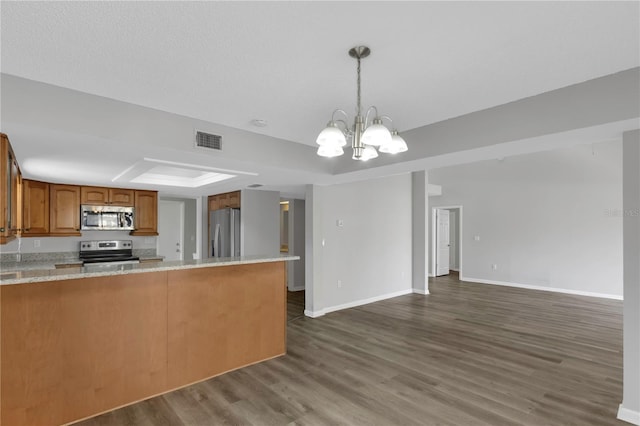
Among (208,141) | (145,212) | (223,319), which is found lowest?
(223,319)

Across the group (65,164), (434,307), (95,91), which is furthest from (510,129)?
(65,164)

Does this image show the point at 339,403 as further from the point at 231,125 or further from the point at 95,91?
the point at 95,91

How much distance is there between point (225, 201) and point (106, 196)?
1.98 meters

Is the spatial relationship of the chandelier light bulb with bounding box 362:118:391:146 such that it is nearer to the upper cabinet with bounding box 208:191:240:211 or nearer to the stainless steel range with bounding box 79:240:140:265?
the upper cabinet with bounding box 208:191:240:211

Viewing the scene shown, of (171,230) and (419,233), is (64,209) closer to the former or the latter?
(171,230)

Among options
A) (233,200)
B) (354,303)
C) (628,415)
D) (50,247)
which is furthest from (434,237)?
(50,247)

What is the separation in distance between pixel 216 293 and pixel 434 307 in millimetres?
4160

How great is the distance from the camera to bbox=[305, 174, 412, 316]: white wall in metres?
5.41

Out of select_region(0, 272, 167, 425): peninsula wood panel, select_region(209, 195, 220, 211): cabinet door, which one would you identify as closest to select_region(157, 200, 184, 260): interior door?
select_region(209, 195, 220, 211): cabinet door

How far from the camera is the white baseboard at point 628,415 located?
2.42 meters

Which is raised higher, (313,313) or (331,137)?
(331,137)

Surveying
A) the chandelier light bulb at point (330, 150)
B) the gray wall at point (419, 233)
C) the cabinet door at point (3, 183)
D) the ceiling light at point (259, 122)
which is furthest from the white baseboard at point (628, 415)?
the cabinet door at point (3, 183)

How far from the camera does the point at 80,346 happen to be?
2.50 meters

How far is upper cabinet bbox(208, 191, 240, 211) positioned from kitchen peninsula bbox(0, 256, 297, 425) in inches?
112
